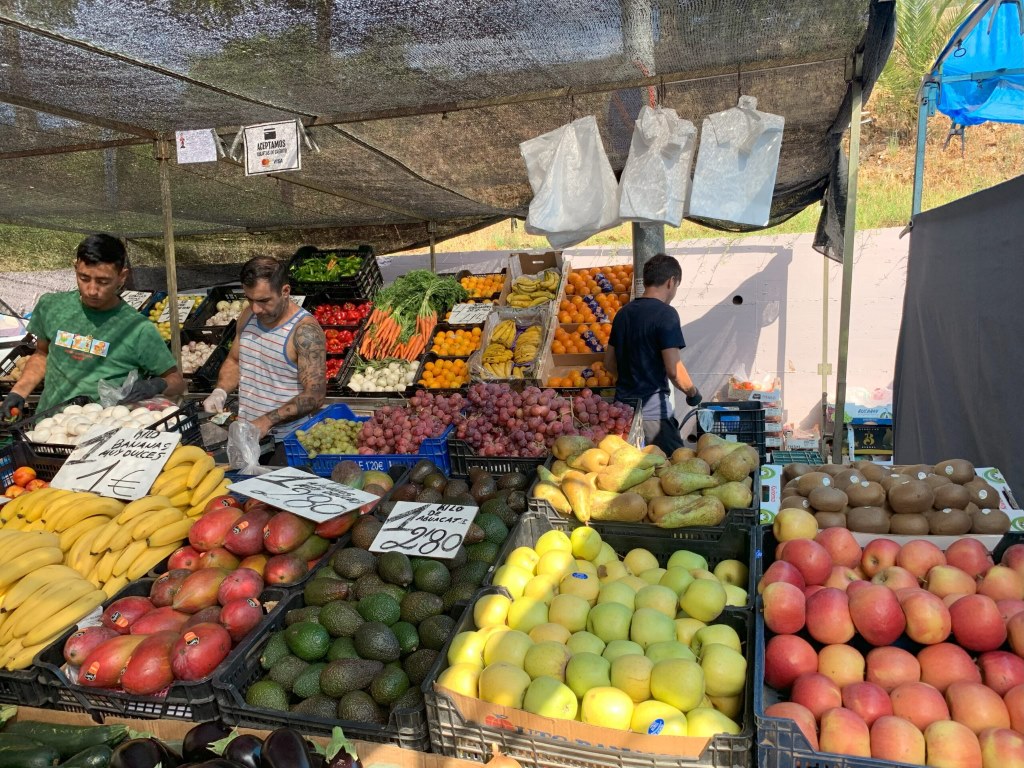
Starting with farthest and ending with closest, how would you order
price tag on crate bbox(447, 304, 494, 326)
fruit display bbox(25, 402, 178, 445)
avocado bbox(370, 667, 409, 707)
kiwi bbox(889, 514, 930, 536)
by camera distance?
price tag on crate bbox(447, 304, 494, 326), fruit display bbox(25, 402, 178, 445), kiwi bbox(889, 514, 930, 536), avocado bbox(370, 667, 409, 707)

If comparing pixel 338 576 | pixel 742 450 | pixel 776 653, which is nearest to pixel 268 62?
pixel 338 576

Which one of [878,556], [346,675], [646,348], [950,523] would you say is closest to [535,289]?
[646,348]

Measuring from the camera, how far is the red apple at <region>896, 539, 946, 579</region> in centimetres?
211

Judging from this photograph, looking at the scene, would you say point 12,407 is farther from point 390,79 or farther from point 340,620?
point 340,620

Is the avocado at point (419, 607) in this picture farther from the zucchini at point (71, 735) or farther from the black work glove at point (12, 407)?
the black work glove at point (12, 407)

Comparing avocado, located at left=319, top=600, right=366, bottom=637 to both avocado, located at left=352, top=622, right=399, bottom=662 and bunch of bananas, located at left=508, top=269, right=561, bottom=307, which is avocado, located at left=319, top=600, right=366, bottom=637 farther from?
bunch of bananas, located at left=508, top=269, right=561, bottom=307

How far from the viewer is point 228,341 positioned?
761 centimetres

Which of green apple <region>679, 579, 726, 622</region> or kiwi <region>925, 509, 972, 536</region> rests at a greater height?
kiwi <region>925, 509, 972, 536</region>

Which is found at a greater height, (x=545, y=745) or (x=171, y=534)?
(x=171, y=534)

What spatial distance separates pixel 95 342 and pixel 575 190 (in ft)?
10.2

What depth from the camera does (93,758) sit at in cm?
161

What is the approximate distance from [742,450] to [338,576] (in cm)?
172

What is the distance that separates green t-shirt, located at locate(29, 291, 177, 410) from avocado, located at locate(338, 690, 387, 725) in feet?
9.73

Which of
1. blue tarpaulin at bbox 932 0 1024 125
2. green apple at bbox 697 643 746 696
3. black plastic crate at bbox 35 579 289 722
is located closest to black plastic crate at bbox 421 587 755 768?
green apple at bbox 697 643 746 696
